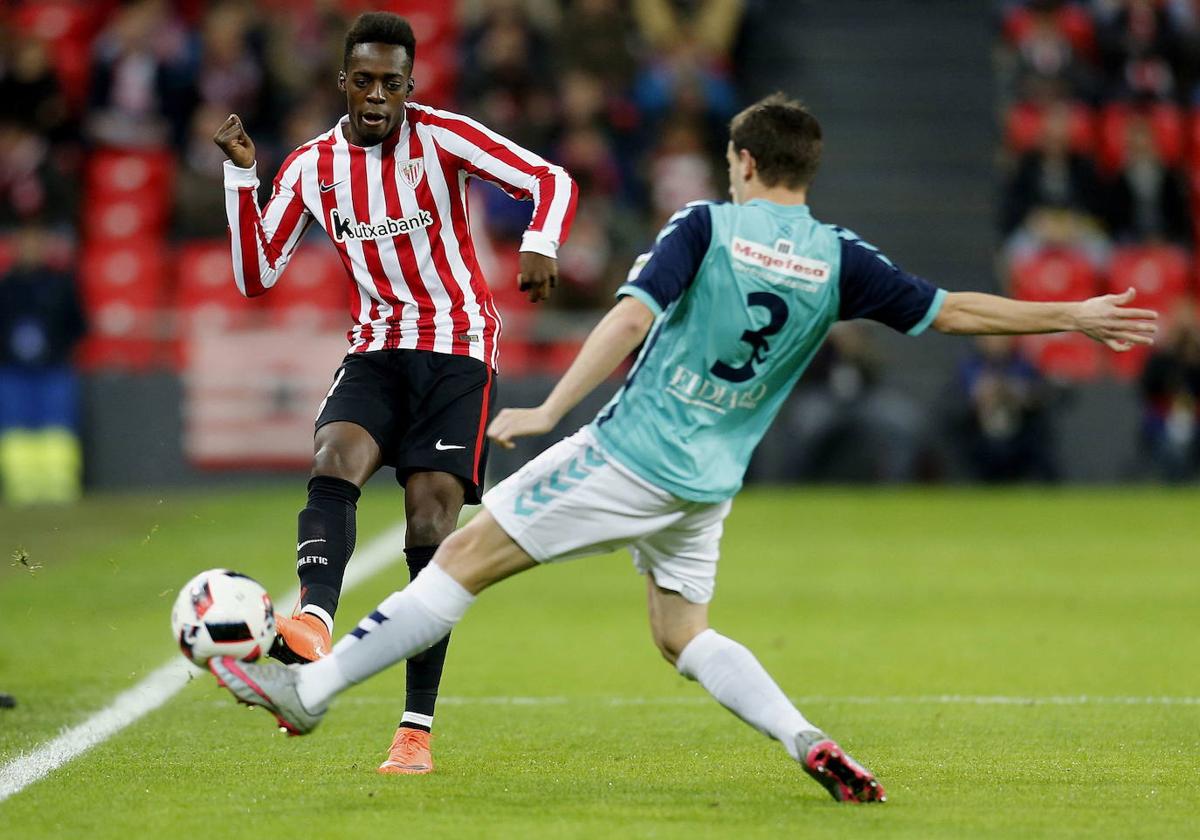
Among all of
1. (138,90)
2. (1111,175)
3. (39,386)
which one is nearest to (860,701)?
(39,386)

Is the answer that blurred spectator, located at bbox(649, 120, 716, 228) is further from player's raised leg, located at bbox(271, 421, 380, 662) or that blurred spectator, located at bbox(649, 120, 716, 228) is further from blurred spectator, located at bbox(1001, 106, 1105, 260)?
player's raised leg, located at bbox(271, 421, 380, 662)

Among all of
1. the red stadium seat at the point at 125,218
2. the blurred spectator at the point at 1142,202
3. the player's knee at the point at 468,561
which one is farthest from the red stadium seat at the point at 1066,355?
the player's knee at the point at 468,561

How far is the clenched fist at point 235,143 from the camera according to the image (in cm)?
612

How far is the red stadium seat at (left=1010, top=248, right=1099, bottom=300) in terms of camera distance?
17.6 m

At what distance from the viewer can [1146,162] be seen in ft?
61.4

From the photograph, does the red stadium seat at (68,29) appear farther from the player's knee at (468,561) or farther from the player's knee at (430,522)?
the player's knee at (468,561)

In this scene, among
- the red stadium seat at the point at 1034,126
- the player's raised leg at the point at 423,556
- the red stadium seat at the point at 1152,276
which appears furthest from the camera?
the red stadium seat at the point at 1034,126

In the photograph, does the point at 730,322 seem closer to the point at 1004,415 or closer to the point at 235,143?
the point at 235,143

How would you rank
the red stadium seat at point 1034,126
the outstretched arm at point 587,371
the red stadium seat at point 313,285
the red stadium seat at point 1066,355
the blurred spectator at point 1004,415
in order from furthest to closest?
the red stadium seat at point 1034,126, the red stadium seat at point 1066,355, the red stadium seat at point 313,285, the blurred spectator at point 1004,415, the outstretched arm at point 587,371

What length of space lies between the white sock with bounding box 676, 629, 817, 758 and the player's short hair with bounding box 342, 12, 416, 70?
2205 millimetres

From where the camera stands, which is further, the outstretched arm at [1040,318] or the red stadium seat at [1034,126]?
the red stadium seat at [1034,126]

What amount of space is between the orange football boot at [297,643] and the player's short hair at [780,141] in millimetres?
1855

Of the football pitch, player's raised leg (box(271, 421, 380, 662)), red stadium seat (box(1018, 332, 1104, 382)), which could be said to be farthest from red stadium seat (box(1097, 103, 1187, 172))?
player's raised leg (box(271, 421, 380, 662))

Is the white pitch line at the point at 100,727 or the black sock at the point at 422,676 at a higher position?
the black sock at the point at 422,676
